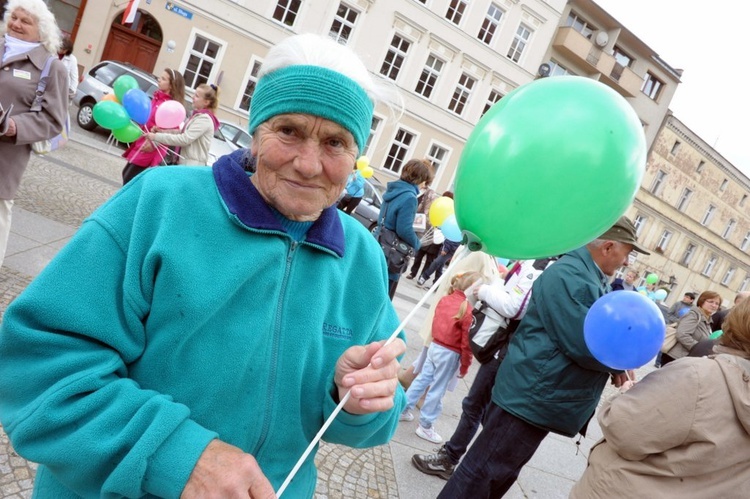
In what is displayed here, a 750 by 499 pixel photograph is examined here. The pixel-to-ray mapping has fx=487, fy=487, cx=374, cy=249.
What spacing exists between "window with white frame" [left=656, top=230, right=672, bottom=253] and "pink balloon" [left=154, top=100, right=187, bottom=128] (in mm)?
31923

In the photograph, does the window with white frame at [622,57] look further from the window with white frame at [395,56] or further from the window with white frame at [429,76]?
the window with white frame at [395,56]

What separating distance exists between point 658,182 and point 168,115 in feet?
100

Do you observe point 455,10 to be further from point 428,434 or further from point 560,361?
point 560,361

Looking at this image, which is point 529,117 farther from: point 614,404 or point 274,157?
point 614,404

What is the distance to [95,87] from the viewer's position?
11.5 meters

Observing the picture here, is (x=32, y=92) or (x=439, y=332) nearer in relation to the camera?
(x=32, y=92)

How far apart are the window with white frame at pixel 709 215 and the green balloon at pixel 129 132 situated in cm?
3577

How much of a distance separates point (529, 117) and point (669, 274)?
35080 mm

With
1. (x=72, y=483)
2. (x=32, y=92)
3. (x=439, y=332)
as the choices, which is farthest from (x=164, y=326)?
(x=439, y=332)

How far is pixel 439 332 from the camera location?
12.5 feet

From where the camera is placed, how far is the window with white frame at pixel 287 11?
690 inches

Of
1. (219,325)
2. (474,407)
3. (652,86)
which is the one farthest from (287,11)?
(652,86)

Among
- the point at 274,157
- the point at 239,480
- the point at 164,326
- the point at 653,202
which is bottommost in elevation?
the point at 239,480

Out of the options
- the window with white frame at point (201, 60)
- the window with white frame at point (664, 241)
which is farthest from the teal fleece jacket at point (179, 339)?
the window with white frame at point (664, 241)
